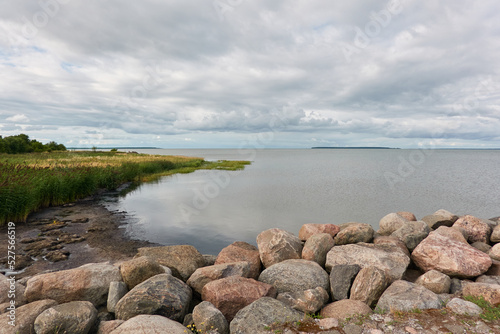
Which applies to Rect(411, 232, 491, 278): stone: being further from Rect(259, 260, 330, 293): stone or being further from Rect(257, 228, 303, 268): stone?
Rect(257, 228, 303, 268): stone

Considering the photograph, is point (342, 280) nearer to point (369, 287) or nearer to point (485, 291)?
point (369, 287)

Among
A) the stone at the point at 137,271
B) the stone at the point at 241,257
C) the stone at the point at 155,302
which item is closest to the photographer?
the stone at the point at 155,302

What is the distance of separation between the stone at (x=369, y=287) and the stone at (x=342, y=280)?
12.0 inches

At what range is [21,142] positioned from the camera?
293 ft

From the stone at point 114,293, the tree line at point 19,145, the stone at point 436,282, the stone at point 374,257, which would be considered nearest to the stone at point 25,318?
the stone at point 114,293

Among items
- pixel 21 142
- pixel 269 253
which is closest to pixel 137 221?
pixel 269 253

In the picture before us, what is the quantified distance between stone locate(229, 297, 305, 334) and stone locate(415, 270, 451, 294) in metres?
4.08

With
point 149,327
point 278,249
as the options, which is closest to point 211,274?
point 149,327

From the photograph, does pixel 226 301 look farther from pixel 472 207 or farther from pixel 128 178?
pixel 128 178

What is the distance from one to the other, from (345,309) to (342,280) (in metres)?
1.49

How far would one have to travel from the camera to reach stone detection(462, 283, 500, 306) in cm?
697

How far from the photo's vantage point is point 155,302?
283 inches

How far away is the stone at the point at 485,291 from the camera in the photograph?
6.97 meters

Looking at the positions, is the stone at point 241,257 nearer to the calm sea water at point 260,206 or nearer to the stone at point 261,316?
the stone at point 261,316
